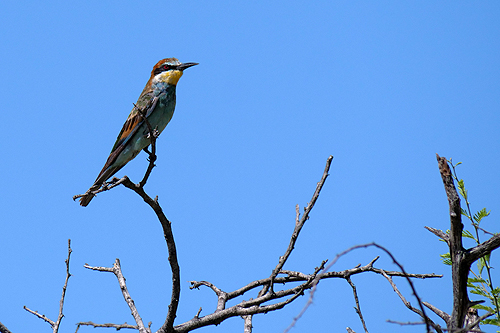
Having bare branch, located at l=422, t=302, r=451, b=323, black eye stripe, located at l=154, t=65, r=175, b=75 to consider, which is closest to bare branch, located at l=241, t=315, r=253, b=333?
bare branch, located at l=422, t=302, r=451, b=323

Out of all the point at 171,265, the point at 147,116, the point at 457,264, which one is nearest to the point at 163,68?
the point at 147,116

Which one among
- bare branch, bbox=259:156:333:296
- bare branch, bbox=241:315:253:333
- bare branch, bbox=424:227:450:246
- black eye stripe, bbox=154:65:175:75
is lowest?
bare branch, bbox=424:227:450:246

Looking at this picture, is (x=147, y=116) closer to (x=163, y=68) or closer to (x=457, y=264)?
(x=163, y=68)

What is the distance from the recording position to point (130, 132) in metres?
6.31

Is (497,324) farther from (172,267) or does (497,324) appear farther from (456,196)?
(172,267)

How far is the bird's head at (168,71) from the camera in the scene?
6.85 m

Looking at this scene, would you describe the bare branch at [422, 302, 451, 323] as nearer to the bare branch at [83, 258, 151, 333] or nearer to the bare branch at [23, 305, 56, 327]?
the bare branch at [83, 258, 151, 333]

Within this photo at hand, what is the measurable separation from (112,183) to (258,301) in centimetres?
148

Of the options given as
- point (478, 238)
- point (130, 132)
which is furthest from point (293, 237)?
point (130, 132)

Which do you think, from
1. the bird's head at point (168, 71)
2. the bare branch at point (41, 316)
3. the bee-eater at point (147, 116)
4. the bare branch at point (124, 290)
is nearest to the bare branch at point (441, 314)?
the bare branch at point (124, 290)

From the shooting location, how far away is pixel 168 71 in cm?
700

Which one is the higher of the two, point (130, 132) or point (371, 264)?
point (130, 132)

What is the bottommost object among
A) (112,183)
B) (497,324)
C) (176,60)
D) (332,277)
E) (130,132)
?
(497,324)

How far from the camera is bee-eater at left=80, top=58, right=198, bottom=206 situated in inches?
245
